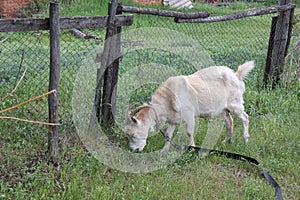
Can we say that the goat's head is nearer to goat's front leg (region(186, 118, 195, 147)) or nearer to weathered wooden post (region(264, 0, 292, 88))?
goat's front leg (region(186, 118, 195, 147))

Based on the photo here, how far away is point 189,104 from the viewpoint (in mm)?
5133

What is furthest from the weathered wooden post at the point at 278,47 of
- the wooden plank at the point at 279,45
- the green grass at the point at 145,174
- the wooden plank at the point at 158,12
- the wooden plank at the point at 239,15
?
the wooden plank at the point at 158,12

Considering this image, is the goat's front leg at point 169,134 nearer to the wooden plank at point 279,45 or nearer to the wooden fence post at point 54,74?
the wooden fence post at point 54,74

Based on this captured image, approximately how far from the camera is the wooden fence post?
162 inches

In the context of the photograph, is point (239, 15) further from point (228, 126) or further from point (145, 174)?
point (145, 174)

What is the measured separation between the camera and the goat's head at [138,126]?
4812 millimetres

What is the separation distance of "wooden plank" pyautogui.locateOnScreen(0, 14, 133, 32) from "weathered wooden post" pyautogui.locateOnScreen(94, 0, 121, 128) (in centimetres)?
11

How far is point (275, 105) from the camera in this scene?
21.5 ft

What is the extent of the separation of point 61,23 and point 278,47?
14.9ft

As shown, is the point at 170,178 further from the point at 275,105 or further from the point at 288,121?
the point at 275,105

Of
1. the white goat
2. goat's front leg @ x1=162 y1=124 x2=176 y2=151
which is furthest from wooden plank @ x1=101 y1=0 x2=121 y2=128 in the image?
goat's front leg @ x1=162 y1=124 x2=176 y2=151

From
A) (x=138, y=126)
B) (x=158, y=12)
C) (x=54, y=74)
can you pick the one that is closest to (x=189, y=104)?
(x=138, y=126)

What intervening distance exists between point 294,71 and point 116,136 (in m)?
4.16

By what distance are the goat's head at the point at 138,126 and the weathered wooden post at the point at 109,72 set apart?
464mm
